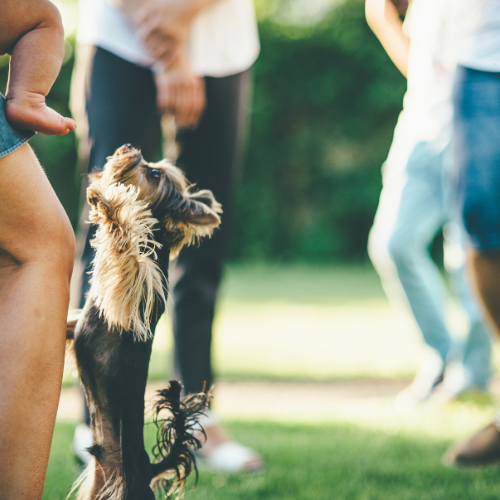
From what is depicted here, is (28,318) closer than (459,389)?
Yes

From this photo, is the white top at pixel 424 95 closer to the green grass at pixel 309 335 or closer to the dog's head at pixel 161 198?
the green grass at pixel 309 335

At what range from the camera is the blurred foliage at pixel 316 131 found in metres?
12.4

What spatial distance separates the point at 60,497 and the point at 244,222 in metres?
10.7

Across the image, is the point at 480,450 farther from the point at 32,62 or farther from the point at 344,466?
the point at 32,62

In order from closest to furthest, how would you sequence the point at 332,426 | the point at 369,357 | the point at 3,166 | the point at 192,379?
the point at 3,166 → the point at 192,379 → the point at 332,426 → the point at 369,357

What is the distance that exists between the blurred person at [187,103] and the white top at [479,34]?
88cm

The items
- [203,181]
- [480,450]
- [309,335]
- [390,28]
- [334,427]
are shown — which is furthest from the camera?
[309,335]

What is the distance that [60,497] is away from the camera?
1.93 m

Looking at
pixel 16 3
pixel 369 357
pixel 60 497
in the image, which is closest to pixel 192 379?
pixel 60 497

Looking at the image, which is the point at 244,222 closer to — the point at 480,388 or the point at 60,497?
the point at 480,388

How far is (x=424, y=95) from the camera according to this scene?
3.34 meters

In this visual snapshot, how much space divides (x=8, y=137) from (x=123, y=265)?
1.25ft

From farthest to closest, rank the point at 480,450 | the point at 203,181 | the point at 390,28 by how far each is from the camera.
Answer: the point at 390,28 → the point at 203,181 → the point at 480,450

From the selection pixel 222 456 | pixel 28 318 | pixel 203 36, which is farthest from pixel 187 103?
pixel 222 456
